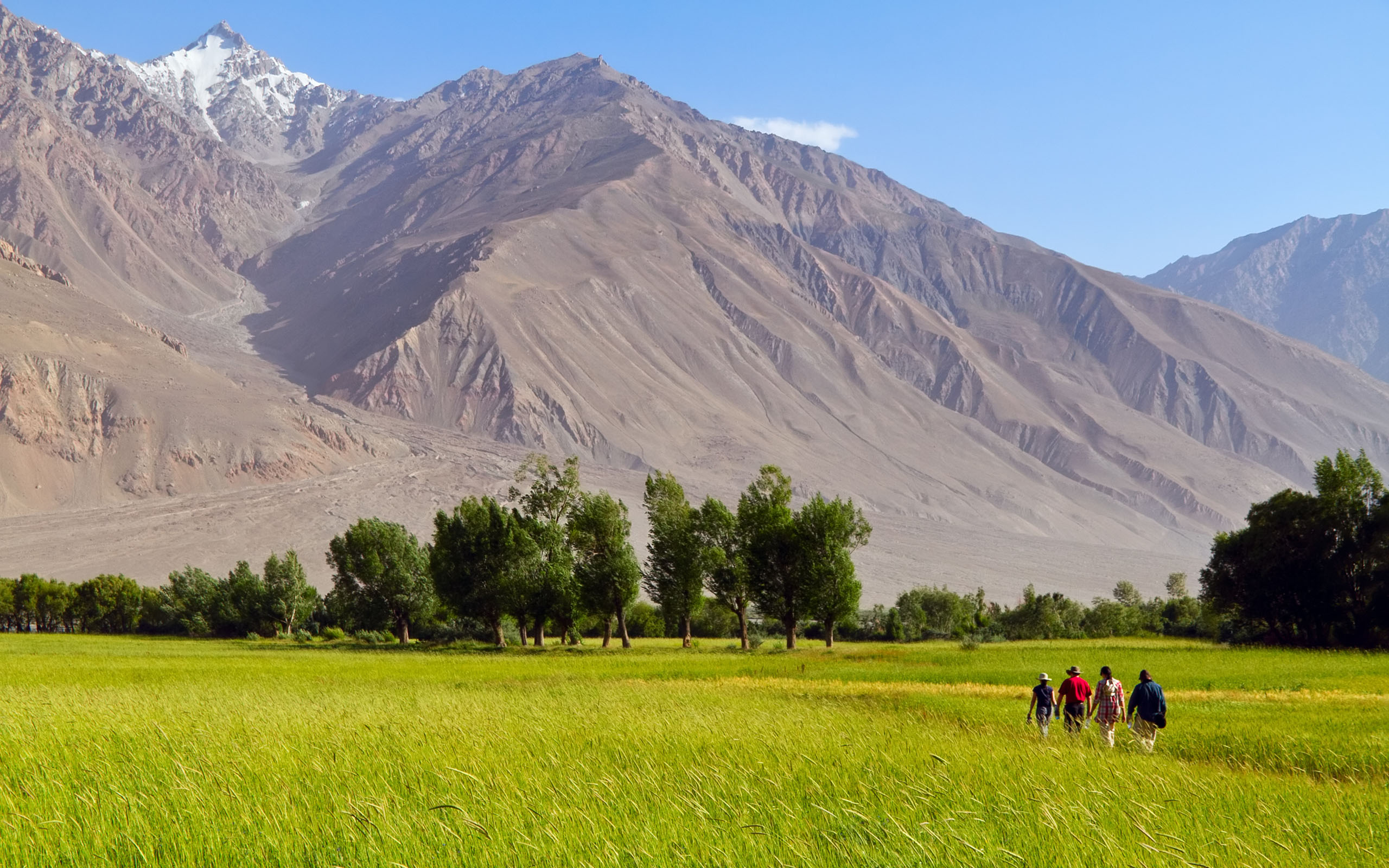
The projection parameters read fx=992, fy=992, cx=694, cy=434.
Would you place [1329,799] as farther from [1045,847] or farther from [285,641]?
[285,641]

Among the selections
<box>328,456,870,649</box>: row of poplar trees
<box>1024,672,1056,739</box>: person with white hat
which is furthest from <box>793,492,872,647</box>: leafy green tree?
<box>1024,672,1056,739</box>: person with white hat

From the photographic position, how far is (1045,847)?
26.8 ft

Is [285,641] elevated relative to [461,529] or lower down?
lower down

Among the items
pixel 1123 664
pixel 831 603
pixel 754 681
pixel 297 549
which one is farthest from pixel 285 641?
pixel 297 549

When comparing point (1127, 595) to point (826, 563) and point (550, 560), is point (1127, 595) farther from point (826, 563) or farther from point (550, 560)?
point (550, 560)

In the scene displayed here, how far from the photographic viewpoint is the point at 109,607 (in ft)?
330

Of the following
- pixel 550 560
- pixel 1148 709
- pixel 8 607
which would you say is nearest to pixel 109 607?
pixel 8 607

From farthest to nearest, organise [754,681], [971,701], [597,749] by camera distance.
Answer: [754,681] < [971,701] < [597,749]

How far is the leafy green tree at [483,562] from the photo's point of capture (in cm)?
6365

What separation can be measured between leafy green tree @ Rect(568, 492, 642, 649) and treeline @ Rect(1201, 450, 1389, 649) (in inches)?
1400

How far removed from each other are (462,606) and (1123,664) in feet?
134

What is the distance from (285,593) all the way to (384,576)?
17.1m

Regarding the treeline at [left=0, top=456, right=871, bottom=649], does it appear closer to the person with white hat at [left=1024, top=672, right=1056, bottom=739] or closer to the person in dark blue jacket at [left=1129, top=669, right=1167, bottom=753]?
the person with white hat at [left=1024, top=672, right=1056, bottom=739]

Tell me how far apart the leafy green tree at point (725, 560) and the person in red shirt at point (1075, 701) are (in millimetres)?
42032
